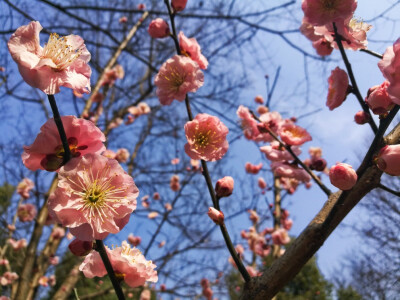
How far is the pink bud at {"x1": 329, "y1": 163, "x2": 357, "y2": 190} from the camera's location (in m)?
0.73

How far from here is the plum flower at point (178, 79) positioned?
1.19 metres

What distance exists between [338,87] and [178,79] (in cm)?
59

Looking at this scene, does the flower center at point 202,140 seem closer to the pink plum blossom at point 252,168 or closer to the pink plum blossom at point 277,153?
the pink plum blossom at point 277,153

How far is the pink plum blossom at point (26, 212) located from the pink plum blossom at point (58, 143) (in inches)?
135

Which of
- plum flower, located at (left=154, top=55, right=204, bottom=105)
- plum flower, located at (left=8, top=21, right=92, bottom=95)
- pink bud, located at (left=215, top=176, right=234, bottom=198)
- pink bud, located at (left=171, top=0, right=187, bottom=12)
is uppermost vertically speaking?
pink bud, located at (left=171, top=0, right=187, bottom=12)

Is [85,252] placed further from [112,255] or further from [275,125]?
[275,125]

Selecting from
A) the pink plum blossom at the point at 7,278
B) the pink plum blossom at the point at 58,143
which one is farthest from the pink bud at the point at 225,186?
the pink plum blossom at the point at 7,278

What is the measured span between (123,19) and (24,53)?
378 cm

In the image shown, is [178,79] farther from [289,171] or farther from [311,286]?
[311,286]

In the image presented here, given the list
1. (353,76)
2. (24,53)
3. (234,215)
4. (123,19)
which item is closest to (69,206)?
(24,53)

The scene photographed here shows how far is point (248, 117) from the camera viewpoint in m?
1.69

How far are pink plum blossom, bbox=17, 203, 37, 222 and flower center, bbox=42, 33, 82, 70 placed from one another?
3.46m

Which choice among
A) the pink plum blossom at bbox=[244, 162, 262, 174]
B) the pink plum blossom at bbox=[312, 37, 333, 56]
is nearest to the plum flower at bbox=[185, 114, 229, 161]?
the pink plum blossom at bbox=[312, 37, 333, 56]

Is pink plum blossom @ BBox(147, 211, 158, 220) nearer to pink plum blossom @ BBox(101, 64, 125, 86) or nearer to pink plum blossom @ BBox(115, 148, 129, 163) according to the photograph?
pink plum blossom @ BBox(115, 148, 129, 163)
